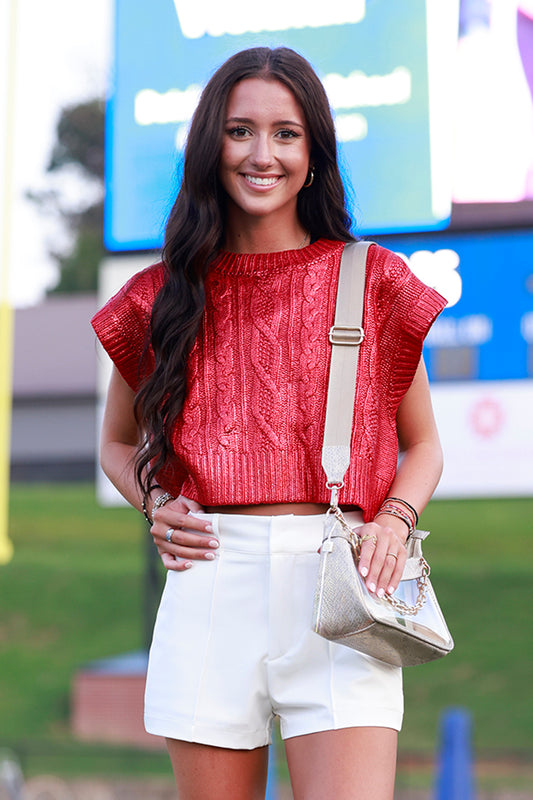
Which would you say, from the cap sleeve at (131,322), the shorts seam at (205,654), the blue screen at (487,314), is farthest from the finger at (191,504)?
the blue screen at (487,314)

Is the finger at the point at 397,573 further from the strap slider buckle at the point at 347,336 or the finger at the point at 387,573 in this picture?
the strap slider buckle at the point at 347,336

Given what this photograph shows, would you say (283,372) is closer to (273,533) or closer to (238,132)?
(273,533)

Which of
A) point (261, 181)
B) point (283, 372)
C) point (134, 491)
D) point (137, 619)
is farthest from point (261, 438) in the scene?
point (137, 619)

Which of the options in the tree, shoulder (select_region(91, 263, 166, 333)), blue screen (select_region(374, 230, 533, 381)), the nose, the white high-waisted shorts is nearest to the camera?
the white high-waisted shorts

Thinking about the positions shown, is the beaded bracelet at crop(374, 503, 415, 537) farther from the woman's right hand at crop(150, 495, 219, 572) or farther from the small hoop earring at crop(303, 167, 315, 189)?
the small hoop earring at crop(303, 167, 315, 189)

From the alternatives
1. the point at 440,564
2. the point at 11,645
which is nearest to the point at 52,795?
the point at 11,645

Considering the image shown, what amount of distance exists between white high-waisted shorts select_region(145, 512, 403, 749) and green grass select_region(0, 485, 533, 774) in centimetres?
592

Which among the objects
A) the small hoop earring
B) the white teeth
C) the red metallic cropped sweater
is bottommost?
the red metallic cropped sweater

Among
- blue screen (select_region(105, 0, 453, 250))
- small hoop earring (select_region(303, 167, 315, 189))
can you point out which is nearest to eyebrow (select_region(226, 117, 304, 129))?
small hoop earring (select_region(303, 167, 315, 189))

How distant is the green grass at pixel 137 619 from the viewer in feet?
36.3

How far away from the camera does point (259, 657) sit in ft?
6.03

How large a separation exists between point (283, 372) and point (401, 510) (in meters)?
0.29

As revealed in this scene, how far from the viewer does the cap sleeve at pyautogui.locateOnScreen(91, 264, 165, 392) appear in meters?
2.07

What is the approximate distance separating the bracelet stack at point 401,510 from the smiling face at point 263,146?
0.53 metres
